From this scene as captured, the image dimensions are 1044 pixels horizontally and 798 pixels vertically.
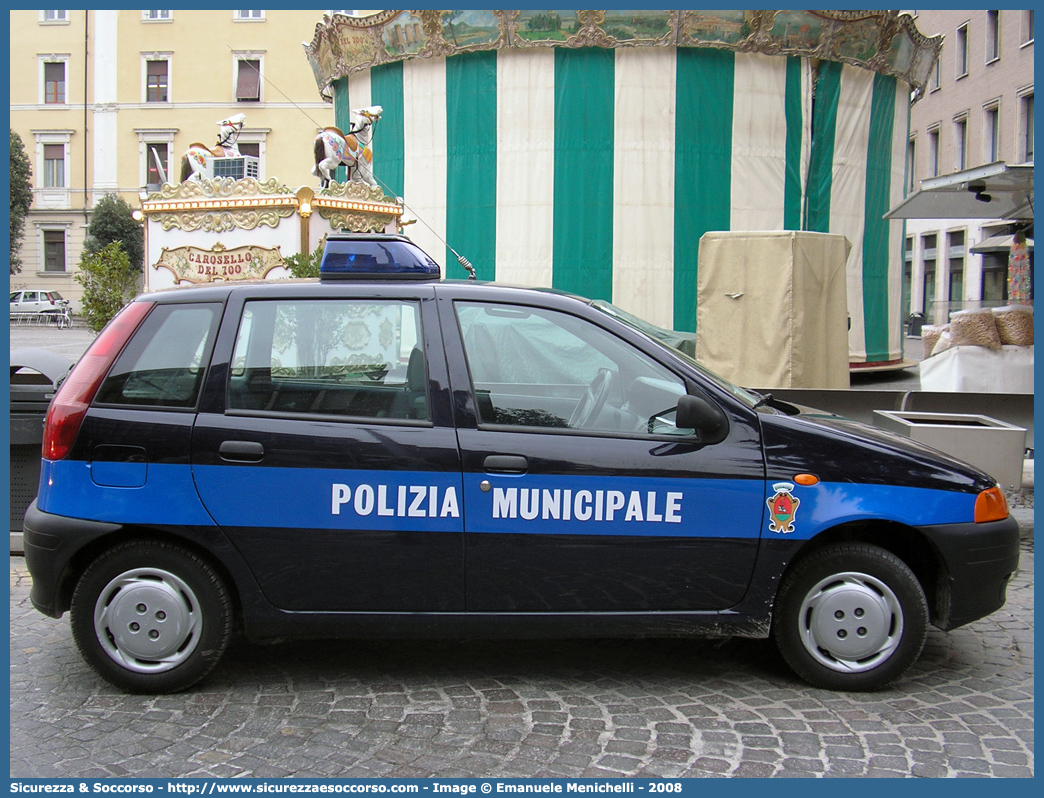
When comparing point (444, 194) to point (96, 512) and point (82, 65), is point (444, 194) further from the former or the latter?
point (82, 65)

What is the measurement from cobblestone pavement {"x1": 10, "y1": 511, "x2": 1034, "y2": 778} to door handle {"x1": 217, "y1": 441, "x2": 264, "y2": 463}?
98 centimetres

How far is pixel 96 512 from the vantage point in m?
3.83

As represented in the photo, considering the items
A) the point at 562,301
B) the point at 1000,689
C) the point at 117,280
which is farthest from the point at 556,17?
the point at 1000,689

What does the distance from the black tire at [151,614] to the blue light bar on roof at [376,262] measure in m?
1.33

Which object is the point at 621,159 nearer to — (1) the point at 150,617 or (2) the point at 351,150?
(2) the point at 351,150

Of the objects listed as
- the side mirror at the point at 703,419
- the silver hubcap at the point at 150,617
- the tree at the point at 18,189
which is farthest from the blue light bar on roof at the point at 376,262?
the tree at the point at 18,189

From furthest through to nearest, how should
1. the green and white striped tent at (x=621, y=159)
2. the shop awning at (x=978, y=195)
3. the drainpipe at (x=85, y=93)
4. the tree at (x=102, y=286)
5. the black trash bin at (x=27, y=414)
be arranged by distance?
the drainpipe at (x=85, y=93) → the green and white striped tent at (x=621, y=159) → the tree at (x=102, y=286) → the shop awning at (x=978, y=195) → the black trash bin at (x=27, y=414)

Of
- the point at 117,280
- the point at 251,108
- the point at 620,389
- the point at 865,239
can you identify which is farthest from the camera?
the point at 251,108

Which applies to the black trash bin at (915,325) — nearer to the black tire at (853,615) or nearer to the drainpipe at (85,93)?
the black tire at (853,615)

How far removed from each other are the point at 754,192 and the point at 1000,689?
39.8ft

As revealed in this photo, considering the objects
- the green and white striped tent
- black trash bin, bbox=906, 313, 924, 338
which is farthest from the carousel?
black trash bin, bbox=906, 313, 924, 338

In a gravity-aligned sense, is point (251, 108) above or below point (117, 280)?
above

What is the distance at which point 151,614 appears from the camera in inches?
152

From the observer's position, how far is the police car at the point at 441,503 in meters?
3.79
